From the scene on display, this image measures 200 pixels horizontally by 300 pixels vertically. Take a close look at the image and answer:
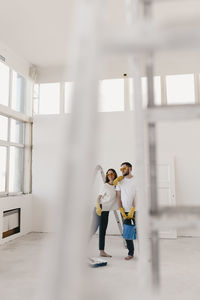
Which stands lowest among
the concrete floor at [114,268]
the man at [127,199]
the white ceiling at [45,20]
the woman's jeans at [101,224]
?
the concrete floor at [114,268]

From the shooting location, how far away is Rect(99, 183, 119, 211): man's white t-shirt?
454cm

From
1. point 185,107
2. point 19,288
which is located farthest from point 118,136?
point 185,107

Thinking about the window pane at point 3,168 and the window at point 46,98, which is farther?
the window at point 46,98

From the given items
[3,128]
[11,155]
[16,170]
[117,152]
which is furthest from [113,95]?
[16,170]

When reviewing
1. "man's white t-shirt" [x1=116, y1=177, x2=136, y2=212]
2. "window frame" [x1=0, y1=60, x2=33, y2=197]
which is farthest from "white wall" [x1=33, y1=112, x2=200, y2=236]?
"man's white t-shirt" [x1=116, y1=177, x2=136, y2=212]

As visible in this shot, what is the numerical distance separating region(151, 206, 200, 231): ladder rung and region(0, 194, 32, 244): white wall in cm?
530

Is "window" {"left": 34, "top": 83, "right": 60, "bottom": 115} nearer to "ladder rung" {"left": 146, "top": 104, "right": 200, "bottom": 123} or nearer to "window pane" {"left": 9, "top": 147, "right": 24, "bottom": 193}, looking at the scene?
"window pane" {"left": 9, "top": 147, "right": 24, "bottom": 193}

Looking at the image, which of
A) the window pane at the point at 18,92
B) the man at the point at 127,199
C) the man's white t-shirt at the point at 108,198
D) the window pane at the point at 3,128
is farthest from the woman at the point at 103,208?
the window pane at the point at 18,92

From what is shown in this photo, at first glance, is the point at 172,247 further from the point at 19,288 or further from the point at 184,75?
the point at 184,75

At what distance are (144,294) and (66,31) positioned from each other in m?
5.64

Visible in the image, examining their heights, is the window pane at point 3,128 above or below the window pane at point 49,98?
below

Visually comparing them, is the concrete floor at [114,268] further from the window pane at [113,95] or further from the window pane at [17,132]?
the window pane at [113,95]

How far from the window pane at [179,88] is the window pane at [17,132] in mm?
3651

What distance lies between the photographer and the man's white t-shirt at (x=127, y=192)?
4.31 m
